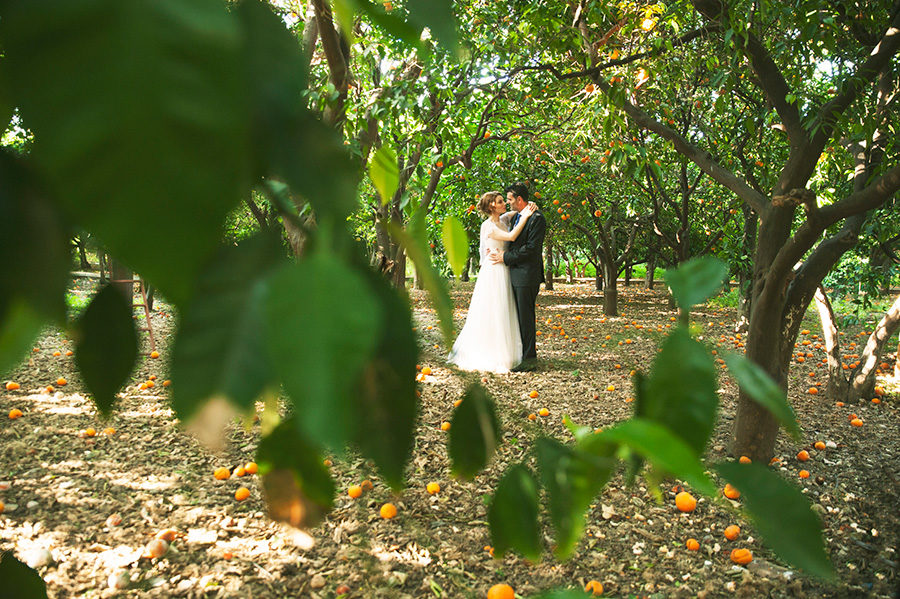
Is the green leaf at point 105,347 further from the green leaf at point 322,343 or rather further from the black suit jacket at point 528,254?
the black suit jacket at point 528,254

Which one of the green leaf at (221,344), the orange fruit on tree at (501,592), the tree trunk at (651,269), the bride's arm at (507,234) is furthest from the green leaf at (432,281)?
the tree trunk at (651,269)

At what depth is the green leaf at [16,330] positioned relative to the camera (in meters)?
0.19

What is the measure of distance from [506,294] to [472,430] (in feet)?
19.0

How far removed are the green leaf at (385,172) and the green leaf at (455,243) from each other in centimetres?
8

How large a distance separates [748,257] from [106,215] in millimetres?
8242

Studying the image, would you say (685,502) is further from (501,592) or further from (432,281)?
(432,281)

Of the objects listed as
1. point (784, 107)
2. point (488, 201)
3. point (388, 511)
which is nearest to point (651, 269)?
point (488, 201)

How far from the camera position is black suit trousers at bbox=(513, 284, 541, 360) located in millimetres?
5797

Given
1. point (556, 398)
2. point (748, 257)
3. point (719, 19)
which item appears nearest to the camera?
point (719, 19)

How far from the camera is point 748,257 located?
24.0 ft

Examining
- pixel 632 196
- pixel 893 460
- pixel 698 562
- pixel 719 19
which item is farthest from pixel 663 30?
pixel 632 196

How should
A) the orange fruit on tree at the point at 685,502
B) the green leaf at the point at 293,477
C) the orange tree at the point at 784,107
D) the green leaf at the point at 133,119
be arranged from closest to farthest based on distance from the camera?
the green leaf at the point at 133,119 < the green leaf at the point at 293,477 < the orange fruit on tree at the point at 685,502 < the orange tree at the point at 784,107

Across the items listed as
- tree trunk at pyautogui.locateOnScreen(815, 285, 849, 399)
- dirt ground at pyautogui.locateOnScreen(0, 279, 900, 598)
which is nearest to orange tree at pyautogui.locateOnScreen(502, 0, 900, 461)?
dirt ground at pyautogui.locateOnScreen(0, 279, 900, 598)

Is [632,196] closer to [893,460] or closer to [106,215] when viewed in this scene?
[893,460]
